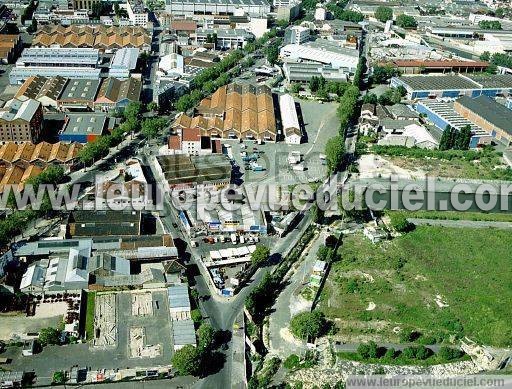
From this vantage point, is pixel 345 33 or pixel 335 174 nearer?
pixel 335 174

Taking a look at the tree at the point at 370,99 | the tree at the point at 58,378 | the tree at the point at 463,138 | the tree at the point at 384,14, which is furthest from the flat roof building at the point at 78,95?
the tree at the point at 384,14

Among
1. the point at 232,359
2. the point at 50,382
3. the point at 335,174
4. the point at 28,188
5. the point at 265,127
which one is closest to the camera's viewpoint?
the point at 50,382

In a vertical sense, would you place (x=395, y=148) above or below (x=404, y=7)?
below

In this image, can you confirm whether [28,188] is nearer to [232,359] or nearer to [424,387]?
[232,359]

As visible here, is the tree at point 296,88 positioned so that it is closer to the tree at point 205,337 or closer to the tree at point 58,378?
the tree at point 205,337

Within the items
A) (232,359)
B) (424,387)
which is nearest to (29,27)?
(232,359)

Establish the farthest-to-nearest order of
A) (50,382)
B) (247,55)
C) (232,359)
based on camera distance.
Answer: (247,55)
(232,359)
(50,382)

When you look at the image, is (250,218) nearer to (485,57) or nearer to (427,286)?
(427,286)

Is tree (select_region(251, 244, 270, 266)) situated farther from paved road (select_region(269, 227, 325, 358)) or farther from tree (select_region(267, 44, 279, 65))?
tree (select_region(267, 44, 279, 65))
